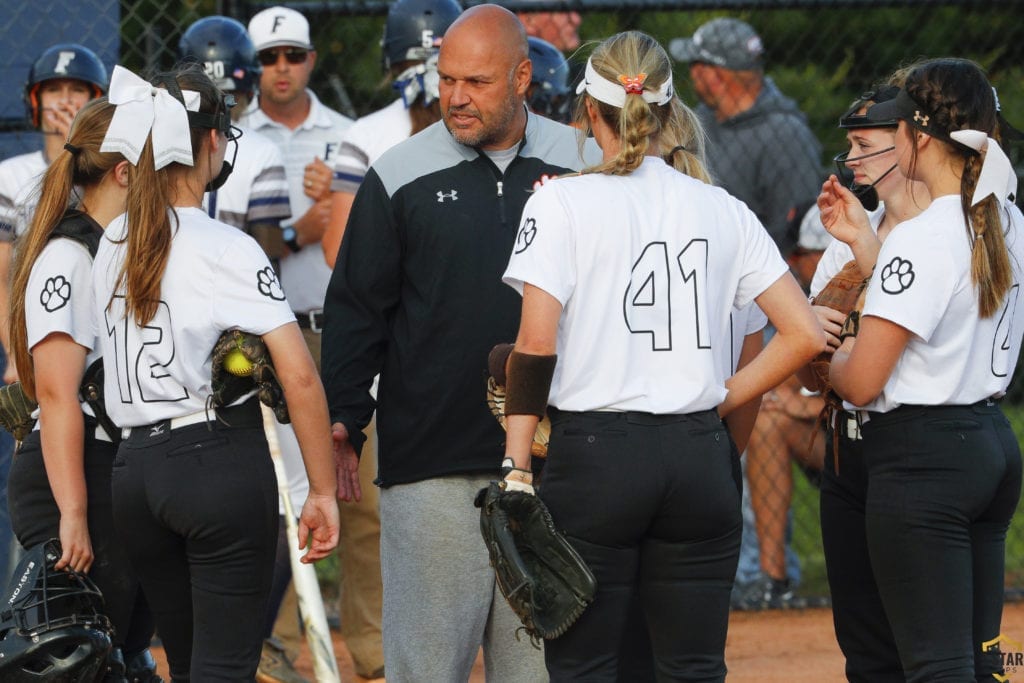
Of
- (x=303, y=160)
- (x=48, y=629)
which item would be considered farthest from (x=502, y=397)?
(x=303, y=160)

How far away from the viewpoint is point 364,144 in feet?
17.1

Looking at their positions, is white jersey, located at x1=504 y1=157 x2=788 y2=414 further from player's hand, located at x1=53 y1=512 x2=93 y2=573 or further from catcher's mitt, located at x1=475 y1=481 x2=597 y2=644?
player's hand, located at x1=53 y1=512 x2=93 y2=573

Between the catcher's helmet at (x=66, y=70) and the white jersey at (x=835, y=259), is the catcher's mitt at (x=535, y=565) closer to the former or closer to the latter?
the white jersey at (x=835, y=259)

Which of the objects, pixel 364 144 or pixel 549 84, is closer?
pixel 364 144

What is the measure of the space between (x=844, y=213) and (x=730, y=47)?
11.9 ft

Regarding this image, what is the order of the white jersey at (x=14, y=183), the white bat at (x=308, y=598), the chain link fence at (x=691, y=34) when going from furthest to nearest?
the chain link fence at (x=691, y=34), the white bat at (x=308, y=598), the white jersey at (x=14, y=183)

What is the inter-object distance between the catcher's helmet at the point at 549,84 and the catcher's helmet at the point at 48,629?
103 inches

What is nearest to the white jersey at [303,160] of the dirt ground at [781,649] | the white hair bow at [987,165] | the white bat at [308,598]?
the white bat at [308,598]

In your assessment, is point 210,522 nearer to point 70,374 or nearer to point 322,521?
point 322,521

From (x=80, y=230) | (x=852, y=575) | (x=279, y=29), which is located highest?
(x=279, y=29)

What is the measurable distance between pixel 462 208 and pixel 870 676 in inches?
63.5

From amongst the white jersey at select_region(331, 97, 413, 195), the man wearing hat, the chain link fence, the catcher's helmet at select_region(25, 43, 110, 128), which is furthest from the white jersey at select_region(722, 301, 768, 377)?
the man wearing hat

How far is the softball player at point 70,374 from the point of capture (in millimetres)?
3576

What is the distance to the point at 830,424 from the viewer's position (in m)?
3.87
